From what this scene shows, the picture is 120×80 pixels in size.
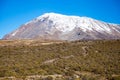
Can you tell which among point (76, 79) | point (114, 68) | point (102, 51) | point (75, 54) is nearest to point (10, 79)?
point (76, 79)

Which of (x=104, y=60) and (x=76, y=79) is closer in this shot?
(x=76, y=79)

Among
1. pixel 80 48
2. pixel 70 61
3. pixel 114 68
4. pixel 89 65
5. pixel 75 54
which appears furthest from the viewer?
pixel 80 48

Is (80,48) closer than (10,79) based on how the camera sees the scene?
No

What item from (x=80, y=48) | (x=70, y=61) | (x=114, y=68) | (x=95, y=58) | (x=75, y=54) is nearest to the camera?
(x=114, y=68)

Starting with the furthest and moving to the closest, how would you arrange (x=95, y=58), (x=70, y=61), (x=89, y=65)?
(x=95, y=58)
(x=70, y=61)
(x=89, y=65)

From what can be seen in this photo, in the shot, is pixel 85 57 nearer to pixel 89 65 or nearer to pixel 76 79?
pixel 89 65

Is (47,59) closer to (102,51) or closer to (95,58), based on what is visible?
(95,58)

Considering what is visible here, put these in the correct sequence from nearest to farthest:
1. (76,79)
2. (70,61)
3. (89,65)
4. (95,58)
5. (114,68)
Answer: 1. (76,79)
2. (114,68)
3. (89,65)
4. (70,61)
5. (95,58)

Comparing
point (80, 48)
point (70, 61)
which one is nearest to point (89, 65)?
point (70, 61)
